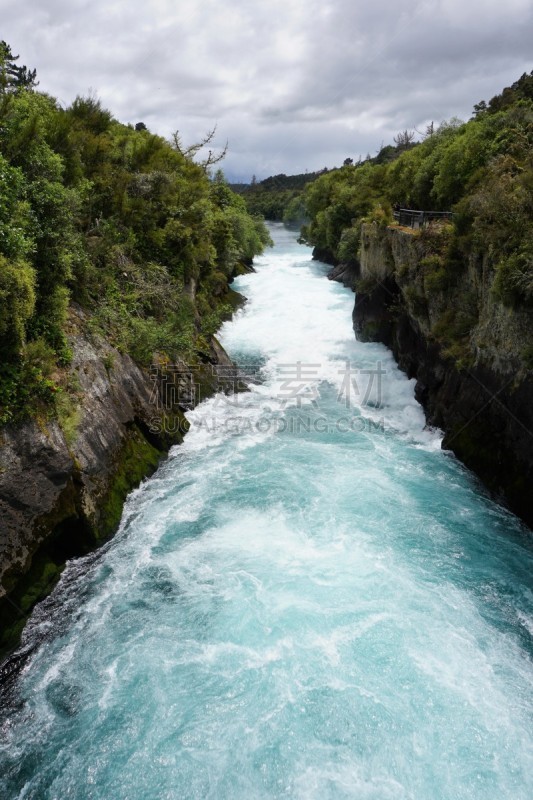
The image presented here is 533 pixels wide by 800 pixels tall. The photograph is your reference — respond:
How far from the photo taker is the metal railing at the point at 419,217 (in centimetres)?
1905

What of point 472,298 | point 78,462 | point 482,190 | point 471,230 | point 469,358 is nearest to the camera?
point 78,462

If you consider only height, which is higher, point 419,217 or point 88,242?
point 419,217

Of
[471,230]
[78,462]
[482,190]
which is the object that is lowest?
[78,462]

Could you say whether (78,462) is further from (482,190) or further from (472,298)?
(482,190)

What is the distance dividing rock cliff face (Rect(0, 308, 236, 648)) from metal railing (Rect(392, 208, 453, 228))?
41.2 feet

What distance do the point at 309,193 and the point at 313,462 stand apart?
59.3 metres

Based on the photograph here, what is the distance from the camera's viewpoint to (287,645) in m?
8.02

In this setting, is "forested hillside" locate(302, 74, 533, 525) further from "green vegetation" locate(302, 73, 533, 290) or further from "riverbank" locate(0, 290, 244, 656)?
"riverbank" locate(0, 290, 244, 656)

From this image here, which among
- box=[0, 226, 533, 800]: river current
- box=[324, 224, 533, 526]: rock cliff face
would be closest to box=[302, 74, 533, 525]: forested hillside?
box=[324, 224, 533, 526]: rock cliff face

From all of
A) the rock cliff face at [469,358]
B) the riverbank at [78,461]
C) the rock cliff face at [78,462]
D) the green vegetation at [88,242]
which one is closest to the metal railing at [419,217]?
the rock cliff face at [469,358]

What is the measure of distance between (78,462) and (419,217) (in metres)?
17.0

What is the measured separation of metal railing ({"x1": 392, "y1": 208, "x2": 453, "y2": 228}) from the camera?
19047 mm

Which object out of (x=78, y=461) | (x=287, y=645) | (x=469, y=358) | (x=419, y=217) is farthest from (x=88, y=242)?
(x=419, y=217)

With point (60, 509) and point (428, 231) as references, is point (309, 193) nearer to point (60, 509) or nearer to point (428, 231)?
point (428, 231)
